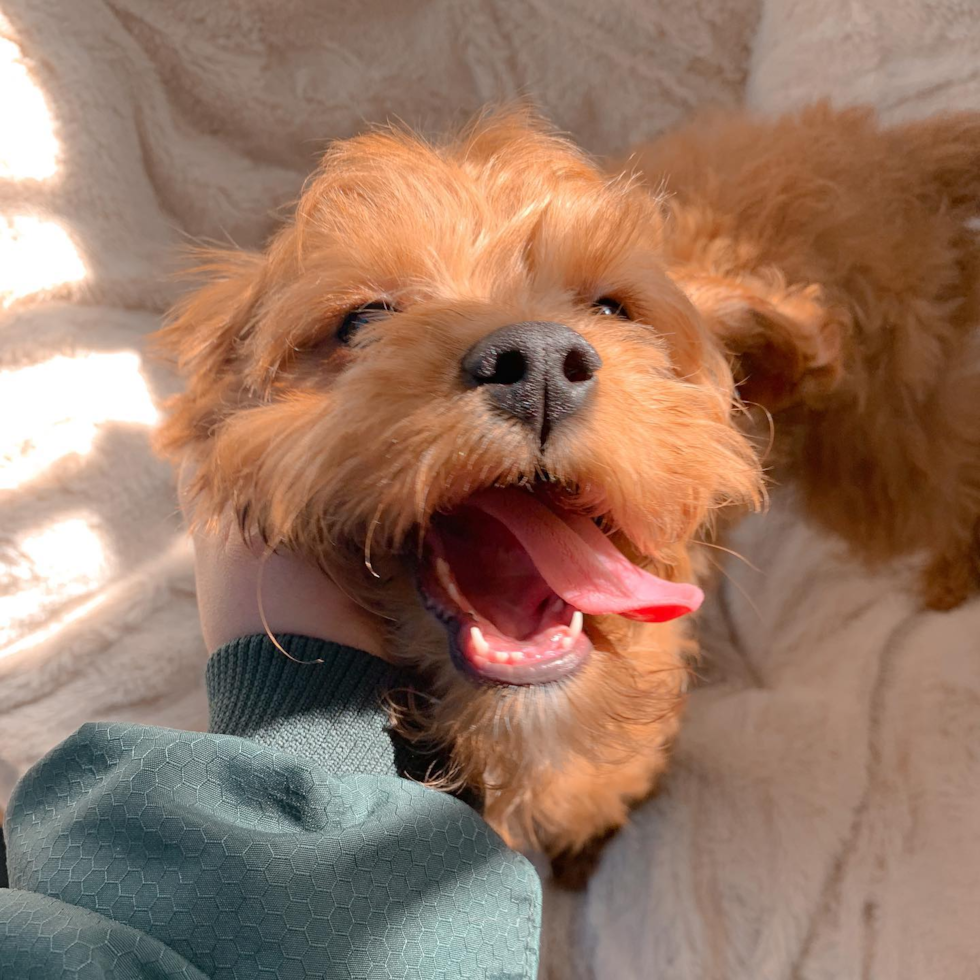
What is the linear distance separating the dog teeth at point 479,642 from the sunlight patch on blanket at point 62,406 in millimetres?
1075

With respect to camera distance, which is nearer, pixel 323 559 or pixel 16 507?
pixel 323 559

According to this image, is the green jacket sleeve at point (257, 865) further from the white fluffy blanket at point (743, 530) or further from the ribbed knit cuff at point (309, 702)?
the white fluffy blanket at point (743, 530)

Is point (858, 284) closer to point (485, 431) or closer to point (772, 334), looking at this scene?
point (772, 334)

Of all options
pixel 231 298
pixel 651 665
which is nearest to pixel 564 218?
pixel 231 298

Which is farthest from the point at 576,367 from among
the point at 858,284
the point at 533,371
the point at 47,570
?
the point at 47,570

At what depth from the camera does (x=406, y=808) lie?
841 millimetres

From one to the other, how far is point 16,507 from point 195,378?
0.67 m

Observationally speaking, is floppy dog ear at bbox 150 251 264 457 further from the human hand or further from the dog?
the dog

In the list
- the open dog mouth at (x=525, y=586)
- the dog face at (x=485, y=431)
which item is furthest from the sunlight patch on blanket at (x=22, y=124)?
the open dog mouth at (x=525, y=586)

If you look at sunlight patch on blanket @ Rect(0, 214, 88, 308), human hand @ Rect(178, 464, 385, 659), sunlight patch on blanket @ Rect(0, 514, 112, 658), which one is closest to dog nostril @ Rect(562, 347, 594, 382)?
human hand @ Rect(178, 464, 385, 659)

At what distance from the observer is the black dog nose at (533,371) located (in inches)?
29.7

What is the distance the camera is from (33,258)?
164cm

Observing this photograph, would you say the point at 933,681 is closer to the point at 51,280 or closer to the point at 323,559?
the point at 323,559

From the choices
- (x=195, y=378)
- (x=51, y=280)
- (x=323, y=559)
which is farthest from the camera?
(x=51, y=280)
